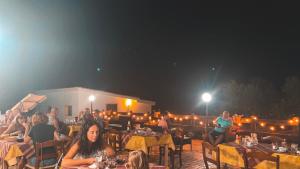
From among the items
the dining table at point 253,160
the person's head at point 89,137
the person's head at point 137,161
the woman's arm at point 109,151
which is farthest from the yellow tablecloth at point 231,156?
the person's head at point 137,161

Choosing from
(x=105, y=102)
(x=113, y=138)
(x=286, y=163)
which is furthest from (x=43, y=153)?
(x=105, y=102)

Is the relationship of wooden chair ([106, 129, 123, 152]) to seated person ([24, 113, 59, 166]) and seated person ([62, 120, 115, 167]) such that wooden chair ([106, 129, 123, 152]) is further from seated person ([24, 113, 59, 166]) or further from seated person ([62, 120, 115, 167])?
seated person ([62, 120, 115, 167])

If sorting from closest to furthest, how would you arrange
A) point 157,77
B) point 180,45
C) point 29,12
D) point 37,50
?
point 29,12
point 37,50
point 157,77
point 180,45

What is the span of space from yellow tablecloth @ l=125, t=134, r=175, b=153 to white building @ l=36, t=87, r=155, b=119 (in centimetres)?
1286

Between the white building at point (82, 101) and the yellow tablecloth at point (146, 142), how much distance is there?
1286cm

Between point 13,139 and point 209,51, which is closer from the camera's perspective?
point 13,139

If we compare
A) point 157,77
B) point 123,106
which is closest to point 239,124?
point 123,106

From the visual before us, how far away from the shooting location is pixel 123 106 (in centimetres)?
2250

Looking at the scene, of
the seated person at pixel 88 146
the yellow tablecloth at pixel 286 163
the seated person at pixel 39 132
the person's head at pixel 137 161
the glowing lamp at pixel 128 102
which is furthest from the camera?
the glowing lamp at pixel 128 102

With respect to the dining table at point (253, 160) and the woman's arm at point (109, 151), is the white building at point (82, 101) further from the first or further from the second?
the woman's arm at point (109, 151)

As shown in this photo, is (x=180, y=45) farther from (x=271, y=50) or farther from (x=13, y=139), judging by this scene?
(x=13, y=139)

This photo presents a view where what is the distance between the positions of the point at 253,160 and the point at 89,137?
9.26 ft

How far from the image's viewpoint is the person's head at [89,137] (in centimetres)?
400

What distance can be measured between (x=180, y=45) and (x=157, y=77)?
18.0ft
